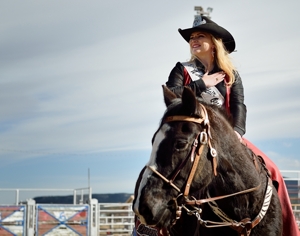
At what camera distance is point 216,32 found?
5488 mm

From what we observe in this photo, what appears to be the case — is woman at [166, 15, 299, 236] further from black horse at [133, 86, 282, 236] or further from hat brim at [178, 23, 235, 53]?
black horse at [133, 86, 282, 236]

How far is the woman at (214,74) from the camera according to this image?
5.11 meters

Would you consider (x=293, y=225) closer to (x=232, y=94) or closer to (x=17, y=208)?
(x=232, y=94)

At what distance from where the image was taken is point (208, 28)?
5.46 m

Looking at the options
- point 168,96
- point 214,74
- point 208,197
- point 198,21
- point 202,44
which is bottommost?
point 208,197

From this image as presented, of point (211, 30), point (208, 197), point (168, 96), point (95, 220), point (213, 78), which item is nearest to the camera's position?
point (208, 197)

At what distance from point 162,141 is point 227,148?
2.11ft

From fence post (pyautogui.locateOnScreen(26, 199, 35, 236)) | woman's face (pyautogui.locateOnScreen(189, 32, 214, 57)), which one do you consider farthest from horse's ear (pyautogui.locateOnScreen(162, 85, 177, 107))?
fence post (pyautogui.locateOnScreen(26, 199, 35, 236))

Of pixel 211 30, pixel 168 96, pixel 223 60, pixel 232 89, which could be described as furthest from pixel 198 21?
pixel 168 96

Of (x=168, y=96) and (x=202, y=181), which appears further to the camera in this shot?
(x=168, y=96)

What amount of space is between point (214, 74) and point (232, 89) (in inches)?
9.8

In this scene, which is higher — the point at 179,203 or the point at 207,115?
the point at 207,115

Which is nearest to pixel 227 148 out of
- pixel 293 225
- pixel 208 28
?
pixel 293 225

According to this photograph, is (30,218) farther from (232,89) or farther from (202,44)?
(232,89)
